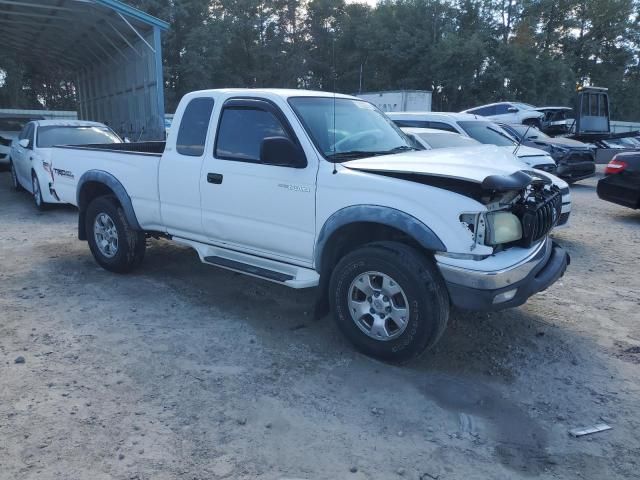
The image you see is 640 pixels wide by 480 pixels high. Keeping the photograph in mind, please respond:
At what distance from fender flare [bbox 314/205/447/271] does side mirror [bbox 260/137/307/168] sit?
55cm

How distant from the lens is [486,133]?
1073 centimetres

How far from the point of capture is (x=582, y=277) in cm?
620

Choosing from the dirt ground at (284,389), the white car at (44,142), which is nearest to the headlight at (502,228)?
the dirt ground at (284,389)

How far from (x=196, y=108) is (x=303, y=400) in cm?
305

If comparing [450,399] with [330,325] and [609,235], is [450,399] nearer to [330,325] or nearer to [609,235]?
[330,325]

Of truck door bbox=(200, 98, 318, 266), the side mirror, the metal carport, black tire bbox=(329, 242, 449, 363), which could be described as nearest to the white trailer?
the metal carport

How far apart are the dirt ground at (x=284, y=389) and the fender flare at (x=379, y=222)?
927 millimetres

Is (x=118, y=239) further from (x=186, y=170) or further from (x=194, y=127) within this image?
(x=194, y=127)

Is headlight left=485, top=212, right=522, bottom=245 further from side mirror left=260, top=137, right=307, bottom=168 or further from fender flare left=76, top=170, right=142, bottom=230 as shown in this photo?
fender flare left=76, top=170, right=142, bottom=230

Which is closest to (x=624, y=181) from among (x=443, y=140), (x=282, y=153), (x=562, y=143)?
(x=443, y=140)

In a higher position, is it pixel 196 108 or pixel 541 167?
pixel 196 108

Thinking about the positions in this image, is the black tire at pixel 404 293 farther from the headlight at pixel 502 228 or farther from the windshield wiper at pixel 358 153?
the windshield wiper at pixel 358 153

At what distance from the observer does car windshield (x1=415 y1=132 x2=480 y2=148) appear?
27.7ft

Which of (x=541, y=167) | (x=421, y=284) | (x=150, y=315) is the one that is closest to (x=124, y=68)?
(x=541, y=167)
